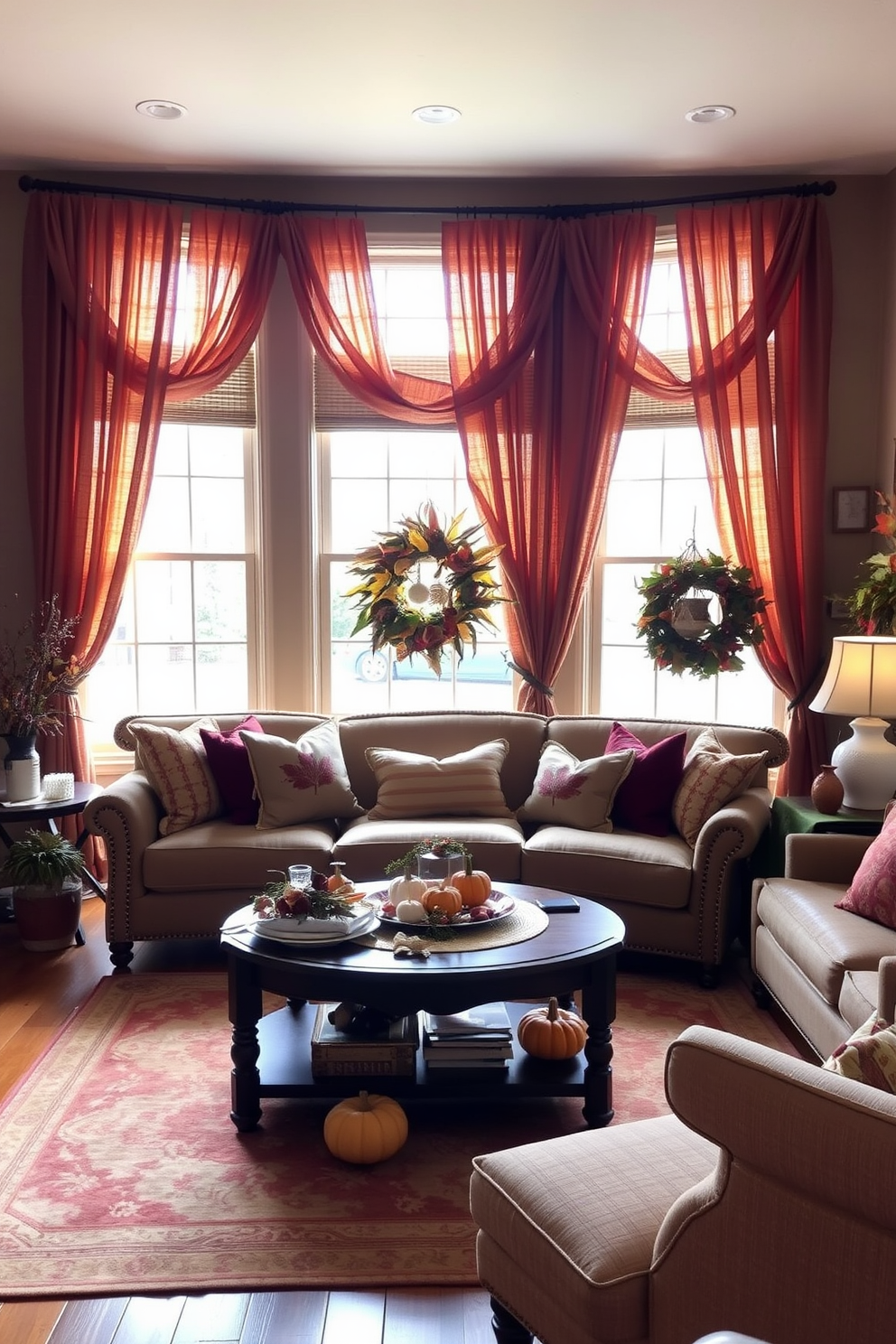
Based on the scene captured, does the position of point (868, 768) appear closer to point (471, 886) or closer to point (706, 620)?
point (706, 620)

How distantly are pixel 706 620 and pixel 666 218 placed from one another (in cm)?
191

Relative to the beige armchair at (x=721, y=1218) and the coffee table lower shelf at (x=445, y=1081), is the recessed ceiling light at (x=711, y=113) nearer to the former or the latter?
the coffee table lower shelf at (x=445, y=1081)

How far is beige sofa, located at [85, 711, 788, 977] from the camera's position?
13.3ft

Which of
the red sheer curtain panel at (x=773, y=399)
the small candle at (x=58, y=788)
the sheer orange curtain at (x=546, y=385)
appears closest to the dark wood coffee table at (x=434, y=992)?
the small candle at (x=58, y=788)

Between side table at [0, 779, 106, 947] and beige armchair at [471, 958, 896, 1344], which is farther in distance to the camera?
side table at [0, 779, 106, 947]

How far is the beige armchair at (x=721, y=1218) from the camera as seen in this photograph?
59.1 inches

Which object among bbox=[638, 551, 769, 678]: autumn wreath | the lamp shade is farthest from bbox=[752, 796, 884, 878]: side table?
bbox=[638, 551, 769, 678]: autumn wreath

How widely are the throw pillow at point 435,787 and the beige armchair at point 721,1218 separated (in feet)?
8.53

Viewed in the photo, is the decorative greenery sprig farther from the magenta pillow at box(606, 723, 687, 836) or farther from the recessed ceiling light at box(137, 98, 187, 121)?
the recessed ceiling light at box(137, 98, 187, 121)

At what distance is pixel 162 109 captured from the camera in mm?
4375

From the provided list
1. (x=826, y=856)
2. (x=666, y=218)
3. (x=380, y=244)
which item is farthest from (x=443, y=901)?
(x=666, y=218)

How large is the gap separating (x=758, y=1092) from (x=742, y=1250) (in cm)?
25

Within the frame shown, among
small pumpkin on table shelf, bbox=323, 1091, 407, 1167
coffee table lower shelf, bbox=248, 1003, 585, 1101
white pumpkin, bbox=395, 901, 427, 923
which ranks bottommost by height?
small pumpkin on table shelf, bbox=323, 1091, 407, 1167

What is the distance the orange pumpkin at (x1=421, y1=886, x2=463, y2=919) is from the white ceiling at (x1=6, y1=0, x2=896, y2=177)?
9.05ft
